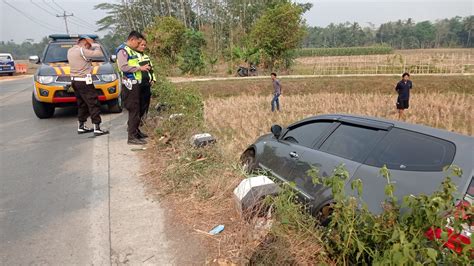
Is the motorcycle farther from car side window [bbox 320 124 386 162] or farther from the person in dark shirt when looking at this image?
car side window [bbox 320 124 386 162]

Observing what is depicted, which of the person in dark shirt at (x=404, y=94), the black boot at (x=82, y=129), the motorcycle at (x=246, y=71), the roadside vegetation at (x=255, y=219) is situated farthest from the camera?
the motorcycle at (x=246, y=71)

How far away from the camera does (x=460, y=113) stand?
10227 millimetres

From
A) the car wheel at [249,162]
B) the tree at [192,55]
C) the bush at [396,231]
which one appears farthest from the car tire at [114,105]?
the tree at [192,55]

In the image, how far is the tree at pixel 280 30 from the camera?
2361 centimetres

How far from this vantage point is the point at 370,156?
297cm

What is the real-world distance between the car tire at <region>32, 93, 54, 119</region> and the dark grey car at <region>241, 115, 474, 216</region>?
5657mm

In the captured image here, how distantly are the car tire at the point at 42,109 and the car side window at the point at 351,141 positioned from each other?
658 centimetres

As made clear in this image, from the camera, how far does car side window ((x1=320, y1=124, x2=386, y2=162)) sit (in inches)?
122

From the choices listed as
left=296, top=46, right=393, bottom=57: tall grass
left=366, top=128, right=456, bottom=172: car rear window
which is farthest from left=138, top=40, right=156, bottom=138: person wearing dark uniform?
left=296, top=46, right=393, bottom=57: tall grass

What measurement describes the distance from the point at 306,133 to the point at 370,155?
1.17 metres

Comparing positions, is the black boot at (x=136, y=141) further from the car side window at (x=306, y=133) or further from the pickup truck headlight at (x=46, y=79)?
the pickup truck headlight at (x=46, y=79)

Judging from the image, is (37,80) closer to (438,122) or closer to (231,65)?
(438,122)

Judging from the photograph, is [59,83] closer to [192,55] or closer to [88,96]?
[88,96]

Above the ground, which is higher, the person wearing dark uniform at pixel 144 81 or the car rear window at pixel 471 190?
the person wearing dark uniform at pixel 144 81
